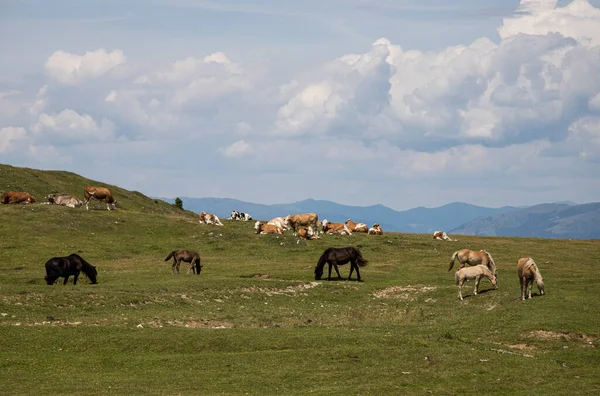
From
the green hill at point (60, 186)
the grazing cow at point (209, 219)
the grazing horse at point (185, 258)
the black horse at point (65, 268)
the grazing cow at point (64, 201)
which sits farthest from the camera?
the green hill at point (60, 186)

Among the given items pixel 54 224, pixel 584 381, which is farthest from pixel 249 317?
pixel 54 224

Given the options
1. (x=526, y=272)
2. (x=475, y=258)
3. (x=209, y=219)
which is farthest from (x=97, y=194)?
(x=526, y=272)

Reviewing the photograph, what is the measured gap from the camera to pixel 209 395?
71.6 ft

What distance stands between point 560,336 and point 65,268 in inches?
1001

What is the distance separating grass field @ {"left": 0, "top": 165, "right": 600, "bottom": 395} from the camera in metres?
23.7

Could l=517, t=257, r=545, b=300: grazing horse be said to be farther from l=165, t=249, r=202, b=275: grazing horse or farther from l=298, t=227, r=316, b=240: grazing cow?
l=298, t=227, r=316, b=240: grazing cow

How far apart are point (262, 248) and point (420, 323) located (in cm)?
2713

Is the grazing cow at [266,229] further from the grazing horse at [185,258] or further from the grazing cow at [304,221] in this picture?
the grazing horse at [185,258]

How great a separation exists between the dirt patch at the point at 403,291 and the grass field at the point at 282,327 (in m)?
0.12

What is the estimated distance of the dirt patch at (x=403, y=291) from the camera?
42228mm

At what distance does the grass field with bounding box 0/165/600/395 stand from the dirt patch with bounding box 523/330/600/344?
4 cm

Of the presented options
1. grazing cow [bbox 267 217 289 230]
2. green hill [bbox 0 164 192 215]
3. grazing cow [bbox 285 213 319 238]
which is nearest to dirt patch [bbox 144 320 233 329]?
grazing cow [bbox 267 217 289 230]

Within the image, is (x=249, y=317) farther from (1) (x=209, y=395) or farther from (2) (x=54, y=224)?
(2) (x=54, y=224)

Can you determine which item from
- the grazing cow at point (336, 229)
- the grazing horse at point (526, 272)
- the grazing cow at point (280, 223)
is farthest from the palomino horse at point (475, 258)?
the grazing cow at point (336, 229)
